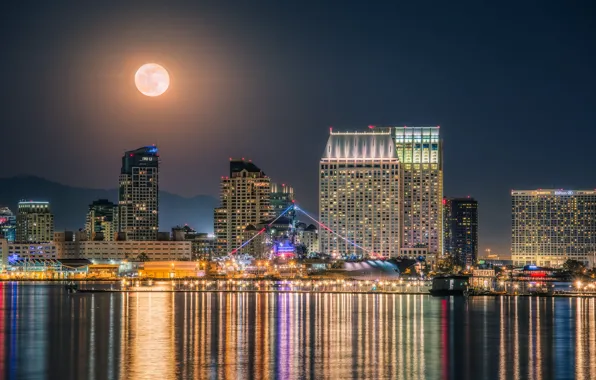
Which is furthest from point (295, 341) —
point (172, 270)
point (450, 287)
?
point (172, 270)

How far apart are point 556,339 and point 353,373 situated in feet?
70.2

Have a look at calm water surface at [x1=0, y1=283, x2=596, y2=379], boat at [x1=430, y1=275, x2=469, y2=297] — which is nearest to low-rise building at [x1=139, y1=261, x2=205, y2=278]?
boat at [x1=430, y1=275, x2=469, y2=297]

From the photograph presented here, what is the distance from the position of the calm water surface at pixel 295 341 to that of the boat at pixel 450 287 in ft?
58.9

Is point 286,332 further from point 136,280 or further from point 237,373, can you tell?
point 136,280

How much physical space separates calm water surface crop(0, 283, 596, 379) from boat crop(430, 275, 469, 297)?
1794 cm

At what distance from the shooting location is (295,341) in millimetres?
58156

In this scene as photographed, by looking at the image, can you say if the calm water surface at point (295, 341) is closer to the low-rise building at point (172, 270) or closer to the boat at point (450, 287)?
the boat at point (450, 287)

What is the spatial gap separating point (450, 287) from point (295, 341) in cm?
5866

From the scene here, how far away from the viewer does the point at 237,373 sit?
44281 mm

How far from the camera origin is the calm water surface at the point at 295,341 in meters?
45.9

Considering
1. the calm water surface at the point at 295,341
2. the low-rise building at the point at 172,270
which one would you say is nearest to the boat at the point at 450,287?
the calm water surface at the point at 295,341

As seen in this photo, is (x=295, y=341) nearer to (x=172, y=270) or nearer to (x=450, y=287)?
(x=450, y=287)

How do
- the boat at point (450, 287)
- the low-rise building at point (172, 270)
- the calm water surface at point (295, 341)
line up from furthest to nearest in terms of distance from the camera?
the low-rise building at point (172, 270) → the boat at point (450, 287) → the calm water surface at point (295, 341)

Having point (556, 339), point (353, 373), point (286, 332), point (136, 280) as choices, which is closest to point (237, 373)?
point (353, 373)
